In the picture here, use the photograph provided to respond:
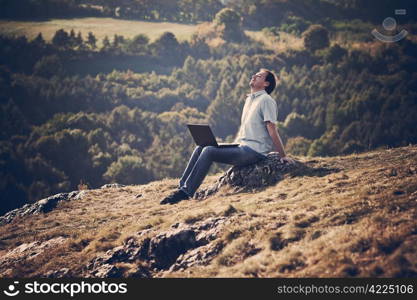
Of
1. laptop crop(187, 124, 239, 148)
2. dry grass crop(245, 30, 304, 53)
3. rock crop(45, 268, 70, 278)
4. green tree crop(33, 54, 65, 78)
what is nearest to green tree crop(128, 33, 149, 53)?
green tree crop(33, 54, 65, 78)

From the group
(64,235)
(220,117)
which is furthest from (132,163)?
(64,235)

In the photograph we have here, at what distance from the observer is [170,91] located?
114m

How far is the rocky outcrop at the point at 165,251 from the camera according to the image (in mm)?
9227

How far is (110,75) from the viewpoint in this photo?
115 meters

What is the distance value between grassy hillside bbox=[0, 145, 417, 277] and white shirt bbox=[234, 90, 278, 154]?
105 cm

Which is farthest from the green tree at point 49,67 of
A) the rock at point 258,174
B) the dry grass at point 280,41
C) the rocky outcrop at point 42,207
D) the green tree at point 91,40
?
the rock at point 258,174

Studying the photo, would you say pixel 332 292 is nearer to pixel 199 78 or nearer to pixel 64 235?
pixel 64 235

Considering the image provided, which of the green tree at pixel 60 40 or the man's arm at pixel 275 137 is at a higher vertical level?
the green tree at pixel 60 40

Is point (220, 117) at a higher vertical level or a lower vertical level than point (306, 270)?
lower

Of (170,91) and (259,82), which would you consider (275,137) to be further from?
(170,91)

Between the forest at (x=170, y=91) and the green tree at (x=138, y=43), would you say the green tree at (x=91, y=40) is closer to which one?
the forest at (x=170, y=91)

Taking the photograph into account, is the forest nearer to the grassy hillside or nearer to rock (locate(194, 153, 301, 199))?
the grassy hillside

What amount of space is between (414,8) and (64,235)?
143 metres

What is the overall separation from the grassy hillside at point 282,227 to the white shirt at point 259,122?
105 centimetres
